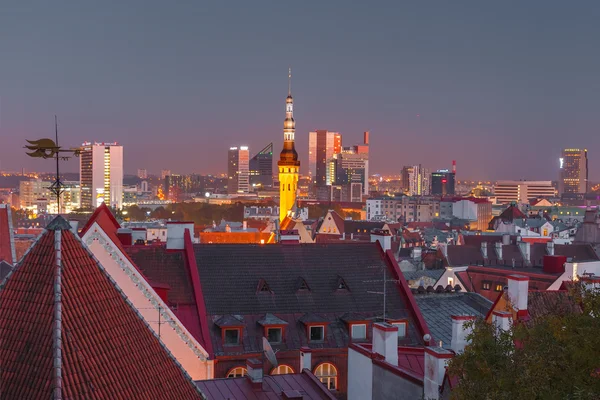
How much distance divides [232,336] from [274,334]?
1488 millimetres

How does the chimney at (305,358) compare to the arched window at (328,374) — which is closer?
the chimney at (305,358)

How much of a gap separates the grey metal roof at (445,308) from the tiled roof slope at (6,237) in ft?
73.2

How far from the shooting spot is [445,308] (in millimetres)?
34312

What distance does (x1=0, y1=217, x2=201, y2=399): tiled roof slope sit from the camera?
11.3m

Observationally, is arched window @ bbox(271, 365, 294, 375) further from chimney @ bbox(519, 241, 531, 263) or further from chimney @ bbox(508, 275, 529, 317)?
chimney @ bbox(519, 241, 531, 263)

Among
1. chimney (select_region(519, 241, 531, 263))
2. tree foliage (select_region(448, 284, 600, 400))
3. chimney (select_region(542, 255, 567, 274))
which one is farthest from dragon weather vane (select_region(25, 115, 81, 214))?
chimney (select_region(519, 241, 531, 263))

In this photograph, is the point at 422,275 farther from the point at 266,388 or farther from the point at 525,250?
the point at 266,388

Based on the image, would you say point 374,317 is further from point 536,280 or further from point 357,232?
point 357,232

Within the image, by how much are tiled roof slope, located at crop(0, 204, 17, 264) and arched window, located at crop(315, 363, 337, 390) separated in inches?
883

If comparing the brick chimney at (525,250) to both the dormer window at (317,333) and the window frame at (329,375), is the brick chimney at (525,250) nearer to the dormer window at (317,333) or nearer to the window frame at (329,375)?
the dormer window at (317,333)

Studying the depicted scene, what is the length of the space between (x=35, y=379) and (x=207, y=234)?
105 metres

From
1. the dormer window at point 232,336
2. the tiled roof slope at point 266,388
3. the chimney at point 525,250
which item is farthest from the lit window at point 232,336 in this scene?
the chimney at point 525,250

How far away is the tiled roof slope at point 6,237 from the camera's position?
43344mm

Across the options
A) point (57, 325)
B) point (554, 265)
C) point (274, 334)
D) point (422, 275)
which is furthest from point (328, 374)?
point (422, 275)
